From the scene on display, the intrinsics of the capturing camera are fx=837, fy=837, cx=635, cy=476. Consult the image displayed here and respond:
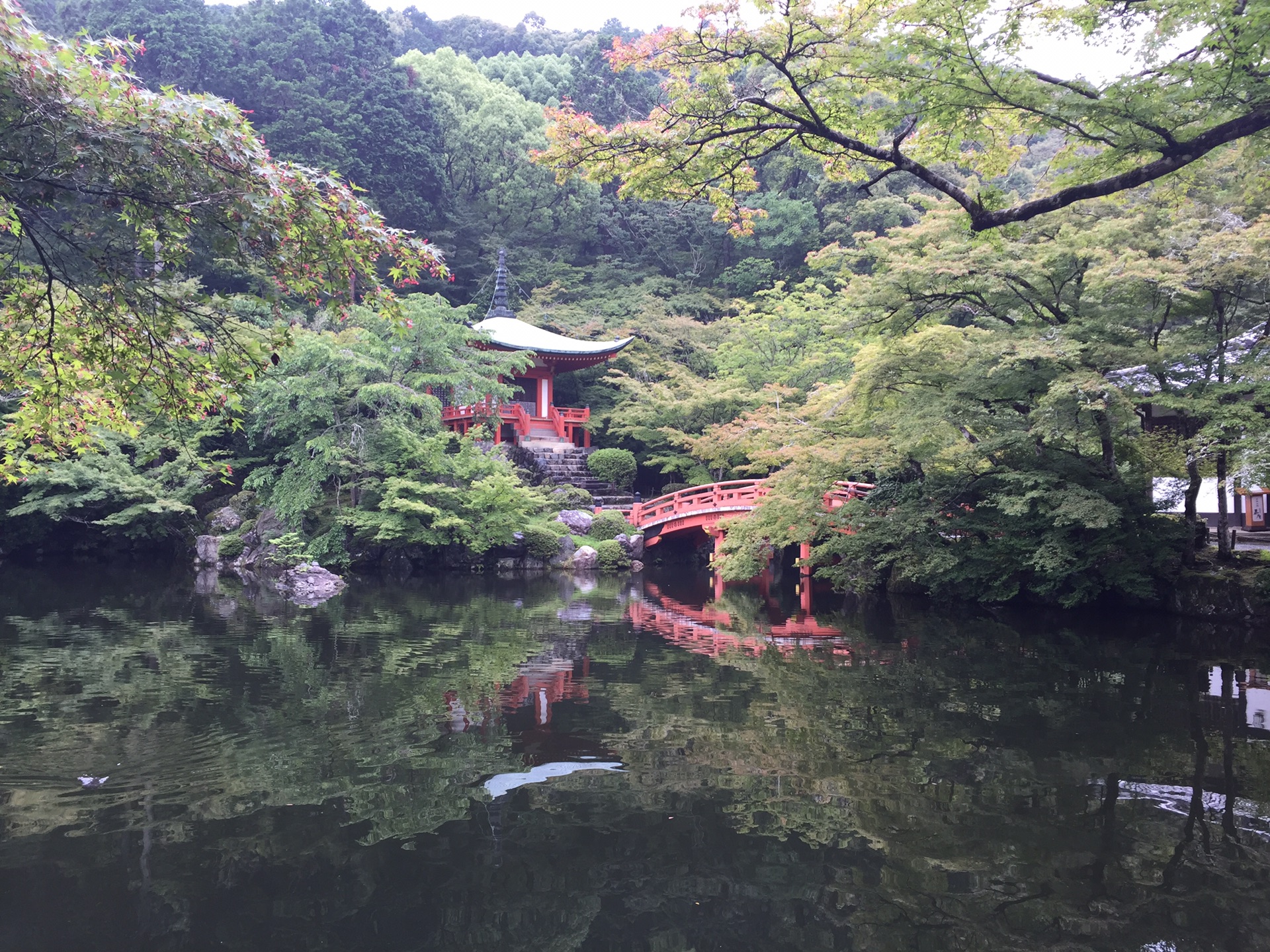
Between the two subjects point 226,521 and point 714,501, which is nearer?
point 714,501

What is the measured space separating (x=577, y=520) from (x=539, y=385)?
6577mm

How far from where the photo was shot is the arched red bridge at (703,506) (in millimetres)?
14258

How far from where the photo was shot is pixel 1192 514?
10.0 metres

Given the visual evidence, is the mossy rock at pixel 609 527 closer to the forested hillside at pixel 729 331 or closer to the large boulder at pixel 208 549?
the forested hillside at pixel 729 331

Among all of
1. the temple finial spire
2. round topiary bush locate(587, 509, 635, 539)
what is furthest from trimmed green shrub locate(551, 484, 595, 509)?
the temple finial spire

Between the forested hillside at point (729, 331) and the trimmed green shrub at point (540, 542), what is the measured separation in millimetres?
686

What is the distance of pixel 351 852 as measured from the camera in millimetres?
3381

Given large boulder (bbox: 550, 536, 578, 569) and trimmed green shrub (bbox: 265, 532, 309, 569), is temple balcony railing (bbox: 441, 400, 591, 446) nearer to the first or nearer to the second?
large boulder (bbox: 550, 536, 578, 569)

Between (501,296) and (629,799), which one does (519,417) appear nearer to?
(501,296)

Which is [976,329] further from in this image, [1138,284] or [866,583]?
[866,583]

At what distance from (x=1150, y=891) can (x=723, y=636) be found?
6.20m

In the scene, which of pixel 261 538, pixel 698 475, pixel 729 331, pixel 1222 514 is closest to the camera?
pixel 1222 514

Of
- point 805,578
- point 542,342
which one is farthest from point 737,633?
point 542,342

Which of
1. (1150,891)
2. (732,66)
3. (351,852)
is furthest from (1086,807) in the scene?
(732,66)
